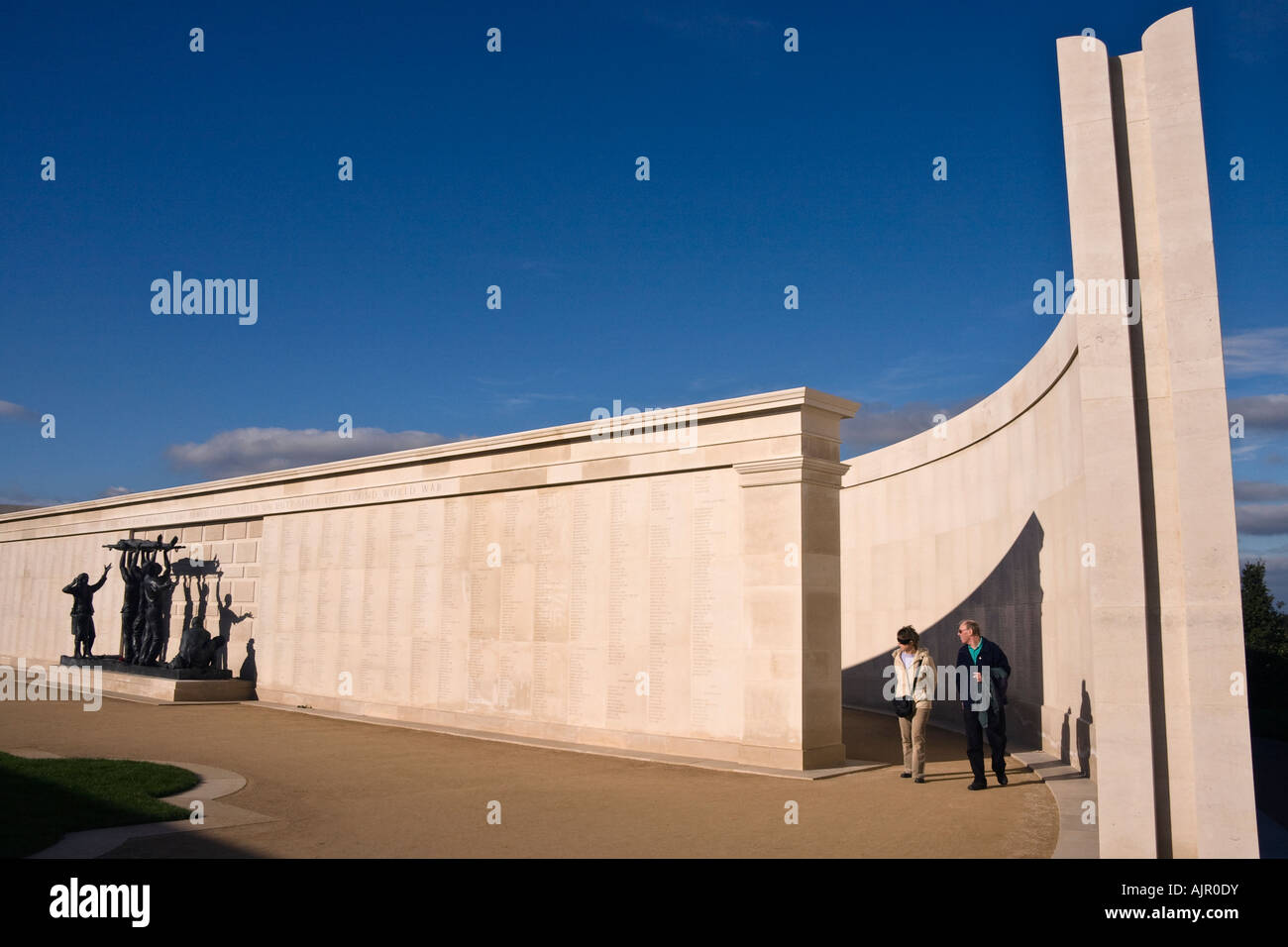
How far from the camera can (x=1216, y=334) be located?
668cm

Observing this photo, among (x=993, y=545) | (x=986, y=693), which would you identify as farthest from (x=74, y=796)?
(x=993, y=545)

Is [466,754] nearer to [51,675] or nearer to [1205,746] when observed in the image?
[1205,746]

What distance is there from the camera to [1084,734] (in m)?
11.2

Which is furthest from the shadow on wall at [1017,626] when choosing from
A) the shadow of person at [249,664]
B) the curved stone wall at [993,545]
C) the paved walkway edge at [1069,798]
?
the shadow of person at [249,664]

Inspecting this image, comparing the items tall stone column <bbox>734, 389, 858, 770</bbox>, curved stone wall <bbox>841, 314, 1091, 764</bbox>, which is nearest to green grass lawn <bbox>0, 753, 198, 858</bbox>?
tall stone column <bbox>734, 389, 858, 770</bbox>

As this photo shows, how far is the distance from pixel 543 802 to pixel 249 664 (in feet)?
45.7

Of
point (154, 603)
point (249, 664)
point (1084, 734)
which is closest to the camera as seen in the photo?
point (1084, 734)

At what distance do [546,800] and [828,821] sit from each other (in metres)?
2.83

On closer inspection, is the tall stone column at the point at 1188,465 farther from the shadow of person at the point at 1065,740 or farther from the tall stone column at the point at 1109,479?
the shadow of person at the point at 1065,740

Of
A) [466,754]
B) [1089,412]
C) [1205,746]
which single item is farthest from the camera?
[466,754]

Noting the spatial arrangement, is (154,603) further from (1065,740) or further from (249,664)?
(1065,740)

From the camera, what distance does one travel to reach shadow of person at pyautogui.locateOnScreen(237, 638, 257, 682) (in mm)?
20891

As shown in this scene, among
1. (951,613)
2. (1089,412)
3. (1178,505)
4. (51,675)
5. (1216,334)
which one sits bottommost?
(51,675)
